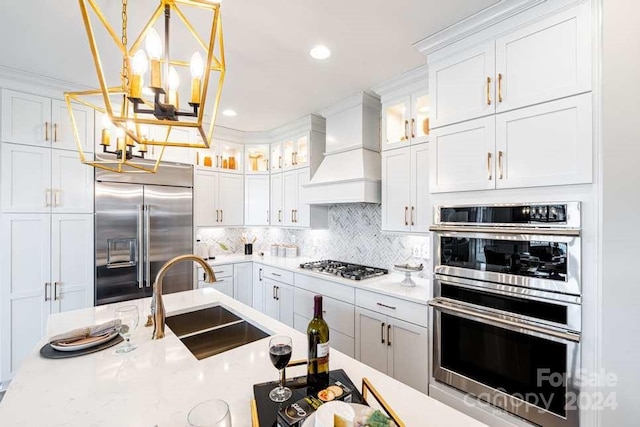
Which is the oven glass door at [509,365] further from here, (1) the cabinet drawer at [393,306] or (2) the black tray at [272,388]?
(2) the black tray at [272,388]

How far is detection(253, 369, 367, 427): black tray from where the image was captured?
89 centimetres

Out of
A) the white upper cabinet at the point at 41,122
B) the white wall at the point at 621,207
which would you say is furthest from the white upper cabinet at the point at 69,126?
the white wall at the point at 621,207

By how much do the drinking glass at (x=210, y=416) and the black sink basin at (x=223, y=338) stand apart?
3.09 ft

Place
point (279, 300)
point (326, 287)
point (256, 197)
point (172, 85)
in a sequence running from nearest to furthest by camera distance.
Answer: point (172, 85) → point (326, 287) → point (279, 300) → point (256, 197)

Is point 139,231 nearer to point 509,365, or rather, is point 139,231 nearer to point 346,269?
point 346,269

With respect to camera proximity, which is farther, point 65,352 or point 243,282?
point 243,282

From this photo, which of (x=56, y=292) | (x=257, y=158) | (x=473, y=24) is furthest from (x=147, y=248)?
(x=473, y=24)

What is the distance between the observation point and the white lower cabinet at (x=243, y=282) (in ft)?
13.4

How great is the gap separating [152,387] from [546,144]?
2312 millimetres

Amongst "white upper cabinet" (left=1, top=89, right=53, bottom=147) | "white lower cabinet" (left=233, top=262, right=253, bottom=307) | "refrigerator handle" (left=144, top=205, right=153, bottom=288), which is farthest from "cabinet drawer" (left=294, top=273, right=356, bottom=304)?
"white upper cabinet" (left=1, top=89, right=53, bottom=147)

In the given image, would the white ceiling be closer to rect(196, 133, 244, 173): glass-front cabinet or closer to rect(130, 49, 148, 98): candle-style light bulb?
rect(130, 49, 148, 98): candle-style light bulb

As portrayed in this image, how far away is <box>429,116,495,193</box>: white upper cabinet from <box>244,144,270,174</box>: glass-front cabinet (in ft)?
9.62

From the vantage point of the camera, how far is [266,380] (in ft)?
3.82

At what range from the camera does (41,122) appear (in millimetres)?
2791
